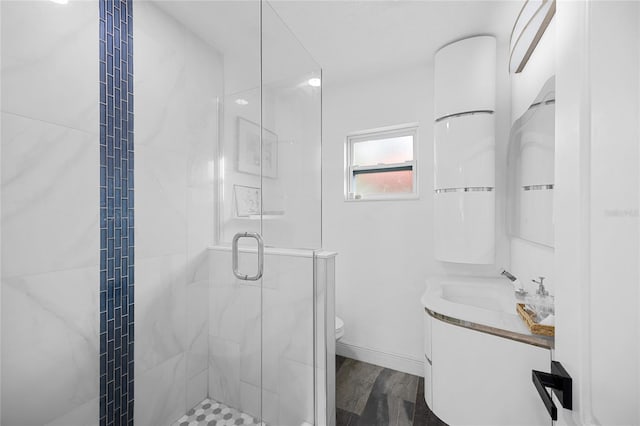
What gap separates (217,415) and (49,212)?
1.12 meters

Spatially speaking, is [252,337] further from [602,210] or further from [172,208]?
[602,210]

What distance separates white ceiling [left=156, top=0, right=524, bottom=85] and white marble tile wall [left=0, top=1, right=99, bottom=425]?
0.47m

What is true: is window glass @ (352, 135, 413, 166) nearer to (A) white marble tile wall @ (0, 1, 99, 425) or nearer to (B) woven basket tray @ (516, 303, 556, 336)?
(B) woven basket tray @ (516, 303, 556, 336)

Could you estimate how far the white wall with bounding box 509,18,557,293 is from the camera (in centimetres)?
138

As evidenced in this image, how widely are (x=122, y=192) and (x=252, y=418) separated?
117 centimetres

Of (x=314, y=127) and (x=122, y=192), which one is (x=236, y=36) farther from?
(x=122, y=192)

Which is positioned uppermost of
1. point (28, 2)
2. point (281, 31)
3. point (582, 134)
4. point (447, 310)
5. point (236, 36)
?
point (281, 31)

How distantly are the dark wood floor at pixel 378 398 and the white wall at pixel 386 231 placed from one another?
0.45 feet

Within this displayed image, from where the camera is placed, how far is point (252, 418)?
1.33m

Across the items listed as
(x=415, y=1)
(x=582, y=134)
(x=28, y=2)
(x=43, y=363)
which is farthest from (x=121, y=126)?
(x=415, y=1)

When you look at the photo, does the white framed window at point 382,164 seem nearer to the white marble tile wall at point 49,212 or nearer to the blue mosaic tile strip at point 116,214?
the blue mosaic tile strip at point 116,214

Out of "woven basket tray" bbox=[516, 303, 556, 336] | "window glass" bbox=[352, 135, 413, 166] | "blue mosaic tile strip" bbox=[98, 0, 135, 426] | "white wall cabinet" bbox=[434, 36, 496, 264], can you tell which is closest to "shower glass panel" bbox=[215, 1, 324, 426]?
"blue mosaic tile strip" bbox=[98, 0, 135, 426]

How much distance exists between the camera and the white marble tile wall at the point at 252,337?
1324 mm

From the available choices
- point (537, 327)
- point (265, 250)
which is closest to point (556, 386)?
point (537, 327)
